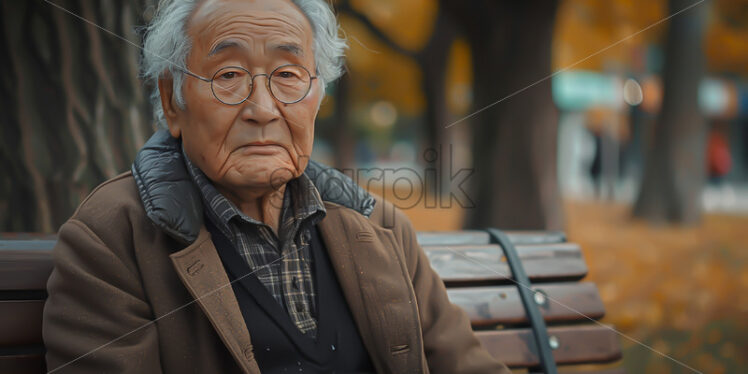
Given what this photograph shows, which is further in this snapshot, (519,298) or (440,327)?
(519,298)

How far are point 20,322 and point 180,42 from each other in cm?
100

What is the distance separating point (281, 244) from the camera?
215 cm

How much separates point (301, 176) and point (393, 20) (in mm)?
14280

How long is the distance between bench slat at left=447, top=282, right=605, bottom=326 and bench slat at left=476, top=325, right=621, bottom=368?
0.16 ft

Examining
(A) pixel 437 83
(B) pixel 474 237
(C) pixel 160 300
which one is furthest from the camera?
(A) pixel 437 83

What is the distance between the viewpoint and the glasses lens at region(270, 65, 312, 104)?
1976mm

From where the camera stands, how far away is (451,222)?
34.4 ft

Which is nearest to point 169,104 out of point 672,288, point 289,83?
point 289,83

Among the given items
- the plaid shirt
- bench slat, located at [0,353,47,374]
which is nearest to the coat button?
the plaid shirt

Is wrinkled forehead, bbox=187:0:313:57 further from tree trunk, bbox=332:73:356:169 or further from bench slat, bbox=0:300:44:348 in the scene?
tree trunk, bbox=332:73:356:169

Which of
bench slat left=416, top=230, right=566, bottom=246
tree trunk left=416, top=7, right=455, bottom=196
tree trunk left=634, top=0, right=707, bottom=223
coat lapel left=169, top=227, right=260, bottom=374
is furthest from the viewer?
tree trunk left=416, top=7, right=455, bottom=196

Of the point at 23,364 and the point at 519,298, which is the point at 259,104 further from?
the point at 519,298

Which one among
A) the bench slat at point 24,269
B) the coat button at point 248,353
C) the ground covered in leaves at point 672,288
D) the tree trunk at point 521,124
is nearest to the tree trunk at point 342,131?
the ground covered in leaves at point 672,288

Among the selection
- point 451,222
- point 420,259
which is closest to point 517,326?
point 420,259
